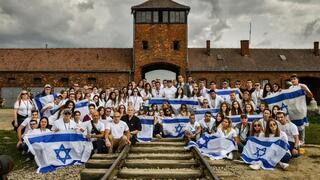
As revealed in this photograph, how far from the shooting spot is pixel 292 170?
871 centimetres

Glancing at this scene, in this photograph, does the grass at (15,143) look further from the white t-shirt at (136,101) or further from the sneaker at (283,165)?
the sneaker at (283,165)

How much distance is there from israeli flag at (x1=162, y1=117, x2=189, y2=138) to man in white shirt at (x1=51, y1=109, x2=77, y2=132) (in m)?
3.25

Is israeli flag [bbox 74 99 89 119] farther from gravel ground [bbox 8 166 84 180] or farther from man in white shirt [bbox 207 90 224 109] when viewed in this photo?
man in white shirt [bbox 207 90 224 109]

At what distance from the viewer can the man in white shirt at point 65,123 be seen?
9672 mm

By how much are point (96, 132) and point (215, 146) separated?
2.99 m

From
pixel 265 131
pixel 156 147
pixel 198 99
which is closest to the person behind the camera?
pixel 265 131

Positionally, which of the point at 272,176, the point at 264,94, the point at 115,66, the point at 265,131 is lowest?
the point at 272,176

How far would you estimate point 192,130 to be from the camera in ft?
35.8

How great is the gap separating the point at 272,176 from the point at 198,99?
5232mm

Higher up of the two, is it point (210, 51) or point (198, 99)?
point (210, 51)

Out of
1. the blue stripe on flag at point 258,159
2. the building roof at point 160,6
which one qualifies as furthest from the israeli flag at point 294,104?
the building roof at point 160,6

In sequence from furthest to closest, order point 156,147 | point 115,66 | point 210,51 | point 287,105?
point 210,51 → point 115,66 → point 287,105 → point 156,147

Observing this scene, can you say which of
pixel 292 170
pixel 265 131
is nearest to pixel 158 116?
pixel 265 131

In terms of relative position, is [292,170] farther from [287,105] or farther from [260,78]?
[260,78]
